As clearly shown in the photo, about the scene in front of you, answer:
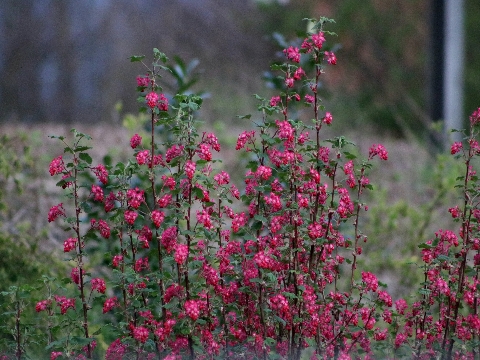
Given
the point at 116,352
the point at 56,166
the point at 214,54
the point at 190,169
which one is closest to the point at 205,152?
the point at 190,169

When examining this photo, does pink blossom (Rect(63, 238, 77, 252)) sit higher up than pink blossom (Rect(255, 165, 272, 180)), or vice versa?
pink blossom (Rect(255, 165, 272, 180))

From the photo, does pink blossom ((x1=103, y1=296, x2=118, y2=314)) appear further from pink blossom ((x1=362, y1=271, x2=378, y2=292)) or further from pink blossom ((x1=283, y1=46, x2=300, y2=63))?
pink blossom ((x1=283, y1=46, x2=300, y2=63))

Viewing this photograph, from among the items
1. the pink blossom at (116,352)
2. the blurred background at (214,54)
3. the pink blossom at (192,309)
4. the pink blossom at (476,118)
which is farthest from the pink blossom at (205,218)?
the blurred background at (214,54)

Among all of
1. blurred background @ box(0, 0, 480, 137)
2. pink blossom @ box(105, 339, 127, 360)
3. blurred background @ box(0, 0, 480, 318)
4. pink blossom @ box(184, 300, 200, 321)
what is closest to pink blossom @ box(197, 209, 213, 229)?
pink blossom @ box(184, 300, 200, 321)

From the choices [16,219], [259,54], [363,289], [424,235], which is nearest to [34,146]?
[16,219]

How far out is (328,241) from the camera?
2184mm

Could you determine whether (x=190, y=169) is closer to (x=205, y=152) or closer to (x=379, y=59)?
(x=205, y=152)

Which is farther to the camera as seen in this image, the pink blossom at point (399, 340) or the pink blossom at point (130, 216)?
the pink blossom at point (399, 340)

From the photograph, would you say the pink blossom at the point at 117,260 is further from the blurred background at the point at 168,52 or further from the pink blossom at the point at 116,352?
the blurred background at the point at 168,52

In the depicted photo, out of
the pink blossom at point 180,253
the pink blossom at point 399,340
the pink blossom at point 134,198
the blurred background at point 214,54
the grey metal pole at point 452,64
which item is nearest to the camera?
the pink blossom at point 180,253

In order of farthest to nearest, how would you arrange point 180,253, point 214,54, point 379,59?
point 214,54, point 379,59, point 180,253

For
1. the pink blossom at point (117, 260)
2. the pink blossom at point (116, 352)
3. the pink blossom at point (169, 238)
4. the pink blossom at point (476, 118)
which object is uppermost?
the pink blossom at point (476, 118)

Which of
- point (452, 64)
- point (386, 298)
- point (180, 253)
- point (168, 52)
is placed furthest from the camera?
point (168, 52)

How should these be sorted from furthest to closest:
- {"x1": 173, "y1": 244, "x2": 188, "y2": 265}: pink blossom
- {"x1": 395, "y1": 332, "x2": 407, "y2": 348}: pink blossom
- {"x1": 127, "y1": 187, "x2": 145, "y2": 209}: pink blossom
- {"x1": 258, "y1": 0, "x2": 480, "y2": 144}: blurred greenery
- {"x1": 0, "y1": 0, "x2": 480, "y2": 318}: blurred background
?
{"x1": 258, "y1": 0, "x2": 480, "y2": 144}: blurred greenery → {"x1": 0, "y1": 0, "x2": 480, "y2": 318}: blurred background → {"x1": 395, "y1": 332, "x2": 407, "y2": 348}: pink blossom → {"x1": 127, "y1": 187, "x2": 145, "y2": 209}: pink blossom → {"x1": 173, "y1": 244, "x2": 188, "y2": 265}: pink blossom
